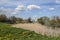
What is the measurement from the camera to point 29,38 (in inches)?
339

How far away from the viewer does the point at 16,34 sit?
366 inches

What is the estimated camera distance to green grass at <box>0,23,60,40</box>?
28.3ft

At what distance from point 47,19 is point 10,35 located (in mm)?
2712

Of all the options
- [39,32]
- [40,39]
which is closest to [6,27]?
[39,32]

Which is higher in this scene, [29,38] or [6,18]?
[6,18]

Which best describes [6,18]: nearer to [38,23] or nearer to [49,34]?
[38,23]

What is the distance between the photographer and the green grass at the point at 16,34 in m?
8.63

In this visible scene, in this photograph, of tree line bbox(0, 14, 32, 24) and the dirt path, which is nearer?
the dirt path

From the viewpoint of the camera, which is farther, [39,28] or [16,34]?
[39,28]

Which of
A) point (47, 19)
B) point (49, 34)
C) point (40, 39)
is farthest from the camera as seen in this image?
point (47, 19)

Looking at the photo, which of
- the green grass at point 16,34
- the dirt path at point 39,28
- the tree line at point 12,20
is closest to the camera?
the green grass at point 16,34

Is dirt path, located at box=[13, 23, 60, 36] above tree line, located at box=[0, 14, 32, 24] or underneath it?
underneath

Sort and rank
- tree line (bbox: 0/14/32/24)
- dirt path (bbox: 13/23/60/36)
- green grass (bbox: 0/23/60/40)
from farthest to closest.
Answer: tree line (bbox: 0/14/32/24) < dirt path (bbox: 13/23/60/36) < green grass (bbox: 0/23/60/40)

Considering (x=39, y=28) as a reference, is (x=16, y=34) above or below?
below
